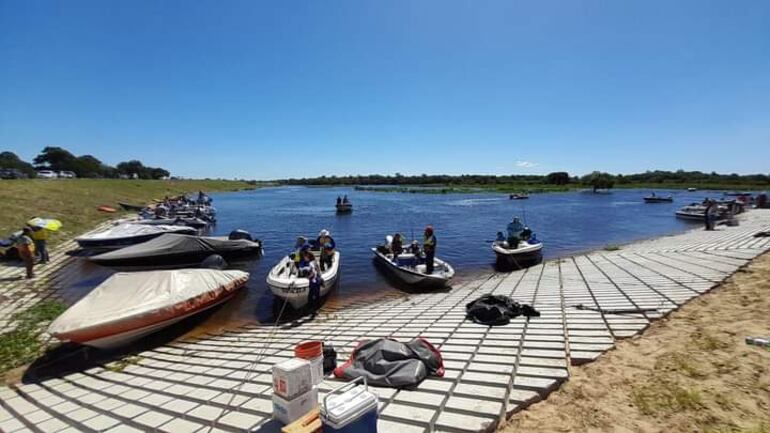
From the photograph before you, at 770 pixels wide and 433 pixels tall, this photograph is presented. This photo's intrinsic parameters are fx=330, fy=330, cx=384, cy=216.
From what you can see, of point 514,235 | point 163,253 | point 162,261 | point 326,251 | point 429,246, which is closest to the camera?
point 429,246

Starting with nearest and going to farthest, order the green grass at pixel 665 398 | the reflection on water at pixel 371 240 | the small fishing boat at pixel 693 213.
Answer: the green grass at pixel 665 398
the reflection on water at pixel 371 240
the small fishing boat at pixel 693 213

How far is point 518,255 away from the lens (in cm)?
1658

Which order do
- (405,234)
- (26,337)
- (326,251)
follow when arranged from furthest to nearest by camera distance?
1. (405,234)
2. (326,251)
3. (26,337)

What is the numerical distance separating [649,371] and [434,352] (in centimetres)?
279

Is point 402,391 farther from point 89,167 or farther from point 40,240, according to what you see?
point 89,167

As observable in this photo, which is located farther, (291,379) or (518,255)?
(518,255)

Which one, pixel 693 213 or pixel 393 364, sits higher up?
pixel 393 364

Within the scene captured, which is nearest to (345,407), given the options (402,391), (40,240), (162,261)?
(402,391)

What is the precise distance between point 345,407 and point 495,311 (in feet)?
15.4

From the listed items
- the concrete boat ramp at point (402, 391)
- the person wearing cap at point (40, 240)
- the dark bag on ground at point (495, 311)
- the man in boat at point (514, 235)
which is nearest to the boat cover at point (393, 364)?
the concrete boat ramp at point (402, 391)

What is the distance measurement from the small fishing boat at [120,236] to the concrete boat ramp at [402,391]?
9.62 meters

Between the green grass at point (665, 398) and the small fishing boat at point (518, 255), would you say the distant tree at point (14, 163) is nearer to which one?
the small fishing boat at point (518, 255)

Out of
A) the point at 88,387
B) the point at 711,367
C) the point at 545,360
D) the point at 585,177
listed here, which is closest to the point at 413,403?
the point at 545,360

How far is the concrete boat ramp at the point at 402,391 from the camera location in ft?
12.1
